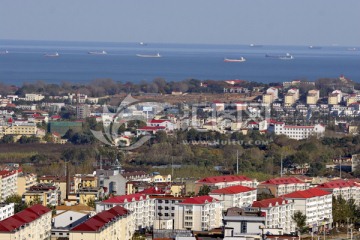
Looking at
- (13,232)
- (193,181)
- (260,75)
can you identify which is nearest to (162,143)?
(193,181)

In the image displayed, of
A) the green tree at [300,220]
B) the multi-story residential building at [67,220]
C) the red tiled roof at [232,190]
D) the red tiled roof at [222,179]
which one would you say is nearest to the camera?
the multi-story residential building at [67,220]

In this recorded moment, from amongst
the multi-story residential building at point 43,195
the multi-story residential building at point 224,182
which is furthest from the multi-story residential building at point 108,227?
the multi-story residential building at point 224,182

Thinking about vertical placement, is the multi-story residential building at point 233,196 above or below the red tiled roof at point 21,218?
below

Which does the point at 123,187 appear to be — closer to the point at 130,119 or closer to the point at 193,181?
the point at 193,181

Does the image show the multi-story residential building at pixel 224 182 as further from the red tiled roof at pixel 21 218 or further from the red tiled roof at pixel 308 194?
the red tiled roof at pixel 21 218

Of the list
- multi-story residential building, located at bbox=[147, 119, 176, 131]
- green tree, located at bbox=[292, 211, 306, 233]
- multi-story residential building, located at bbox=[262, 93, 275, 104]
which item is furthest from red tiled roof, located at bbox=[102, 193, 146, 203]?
multi-story residential building, located at bbox=[262, 93, 275, 104]

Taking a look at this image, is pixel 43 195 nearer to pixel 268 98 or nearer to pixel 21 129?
pixel 21 129
